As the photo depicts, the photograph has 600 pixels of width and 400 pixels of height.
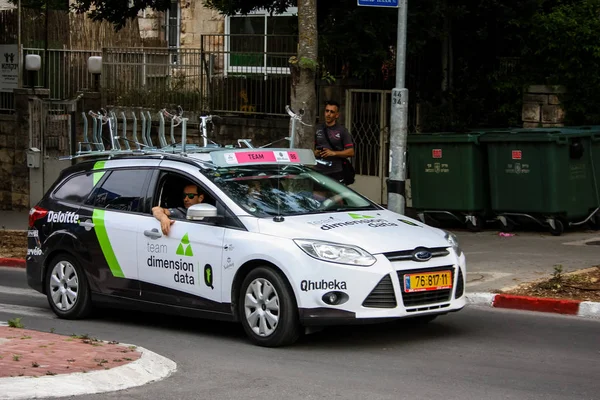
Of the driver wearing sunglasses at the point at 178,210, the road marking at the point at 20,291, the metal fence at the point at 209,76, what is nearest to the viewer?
the driver wearing sunglasses at the point at 178,210

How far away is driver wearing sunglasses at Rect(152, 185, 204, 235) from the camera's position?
9156 mm

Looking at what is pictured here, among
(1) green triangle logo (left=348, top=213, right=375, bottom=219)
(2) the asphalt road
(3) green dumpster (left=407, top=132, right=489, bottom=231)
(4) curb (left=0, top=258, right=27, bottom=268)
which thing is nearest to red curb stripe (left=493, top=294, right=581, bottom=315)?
(2) the asphalt road

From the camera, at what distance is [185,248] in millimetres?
8969

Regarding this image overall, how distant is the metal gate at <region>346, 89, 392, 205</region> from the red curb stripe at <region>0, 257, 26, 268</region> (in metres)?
6.32

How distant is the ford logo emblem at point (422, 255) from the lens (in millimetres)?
8273

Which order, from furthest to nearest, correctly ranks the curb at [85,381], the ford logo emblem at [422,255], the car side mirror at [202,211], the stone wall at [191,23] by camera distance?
the stone wall at [191,23]
the car side mirror at [202,211]
the ford logo emblem at [422,255]
the curb at [85,381]

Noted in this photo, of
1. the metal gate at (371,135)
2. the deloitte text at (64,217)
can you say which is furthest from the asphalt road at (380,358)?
the metal gate at (371,135)

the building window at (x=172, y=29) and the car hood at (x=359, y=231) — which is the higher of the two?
the building window at (x=172, y=29)

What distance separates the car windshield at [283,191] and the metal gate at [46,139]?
1315 cm

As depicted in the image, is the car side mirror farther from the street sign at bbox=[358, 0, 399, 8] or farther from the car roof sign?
the street sign at bbox=[358, 0, 399, 8]

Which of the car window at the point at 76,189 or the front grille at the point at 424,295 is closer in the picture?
the front grille at the point at 424,295

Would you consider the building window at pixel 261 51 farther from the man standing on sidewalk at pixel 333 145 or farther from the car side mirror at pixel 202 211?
the car side mirror at pixel 202 211

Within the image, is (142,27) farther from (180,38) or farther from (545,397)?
(545,397)

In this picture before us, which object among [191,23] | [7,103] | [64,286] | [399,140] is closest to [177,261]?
[64,286]
